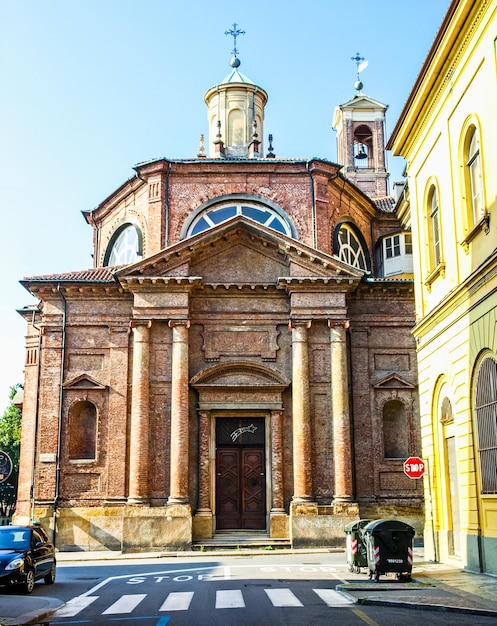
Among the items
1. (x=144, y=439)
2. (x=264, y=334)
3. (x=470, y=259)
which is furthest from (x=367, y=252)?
(x=470, y=259)

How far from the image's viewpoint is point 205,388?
29.2 metres

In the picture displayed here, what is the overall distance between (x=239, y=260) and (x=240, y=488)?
814 cm

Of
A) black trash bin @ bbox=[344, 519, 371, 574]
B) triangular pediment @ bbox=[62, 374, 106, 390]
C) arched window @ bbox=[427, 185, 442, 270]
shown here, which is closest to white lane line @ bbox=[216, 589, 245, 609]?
black trash bin @ bbox=[344, 519, 371, 574]

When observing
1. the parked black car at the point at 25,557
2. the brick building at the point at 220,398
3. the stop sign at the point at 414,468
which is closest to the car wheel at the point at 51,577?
the parked black car at the point at 25,557

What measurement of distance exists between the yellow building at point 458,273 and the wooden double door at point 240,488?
8.72 m

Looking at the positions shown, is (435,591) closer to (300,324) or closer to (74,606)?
(74,606)

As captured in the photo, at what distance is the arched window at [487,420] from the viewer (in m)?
16.3

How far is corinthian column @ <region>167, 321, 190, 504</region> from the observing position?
28062mm

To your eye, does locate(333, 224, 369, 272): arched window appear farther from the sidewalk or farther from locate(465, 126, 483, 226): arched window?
the sidewalk

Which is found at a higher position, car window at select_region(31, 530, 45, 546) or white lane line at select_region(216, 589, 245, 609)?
car window at select_region(31, 530, 45, 546)

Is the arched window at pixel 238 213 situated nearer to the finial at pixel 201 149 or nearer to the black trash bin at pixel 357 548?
the finial at pixel 201 149

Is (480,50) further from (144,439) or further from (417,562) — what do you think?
(144,439)

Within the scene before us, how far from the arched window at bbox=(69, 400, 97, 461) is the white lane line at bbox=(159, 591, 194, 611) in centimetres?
1422

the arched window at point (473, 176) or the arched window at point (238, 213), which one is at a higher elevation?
the arched window at point (238, 213)
